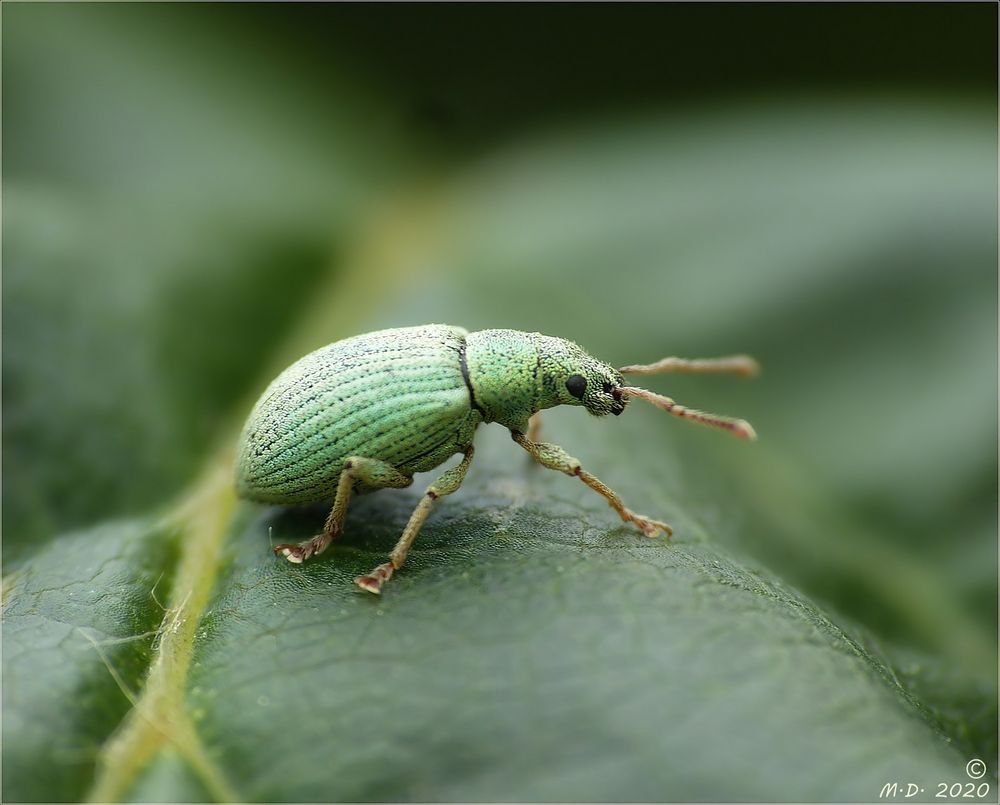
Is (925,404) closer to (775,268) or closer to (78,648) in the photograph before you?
(775,268)

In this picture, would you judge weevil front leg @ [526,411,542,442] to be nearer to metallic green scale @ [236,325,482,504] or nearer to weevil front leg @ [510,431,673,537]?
weevil front leg @ [510,431,673,537]

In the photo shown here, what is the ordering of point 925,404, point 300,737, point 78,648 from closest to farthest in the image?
point 300,737
point 78,648
point 925,404

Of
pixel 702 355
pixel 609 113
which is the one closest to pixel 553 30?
pixel 609 113

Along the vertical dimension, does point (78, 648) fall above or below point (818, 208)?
below

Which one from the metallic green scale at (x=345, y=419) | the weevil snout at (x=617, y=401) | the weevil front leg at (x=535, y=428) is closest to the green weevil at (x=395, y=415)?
the metallic green scale at (x=345, y=419)

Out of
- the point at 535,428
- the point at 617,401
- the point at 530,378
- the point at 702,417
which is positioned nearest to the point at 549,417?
the point at 535,428

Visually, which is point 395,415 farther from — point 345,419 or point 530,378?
point 530,378

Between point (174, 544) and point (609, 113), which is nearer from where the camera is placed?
point (174, 544)
